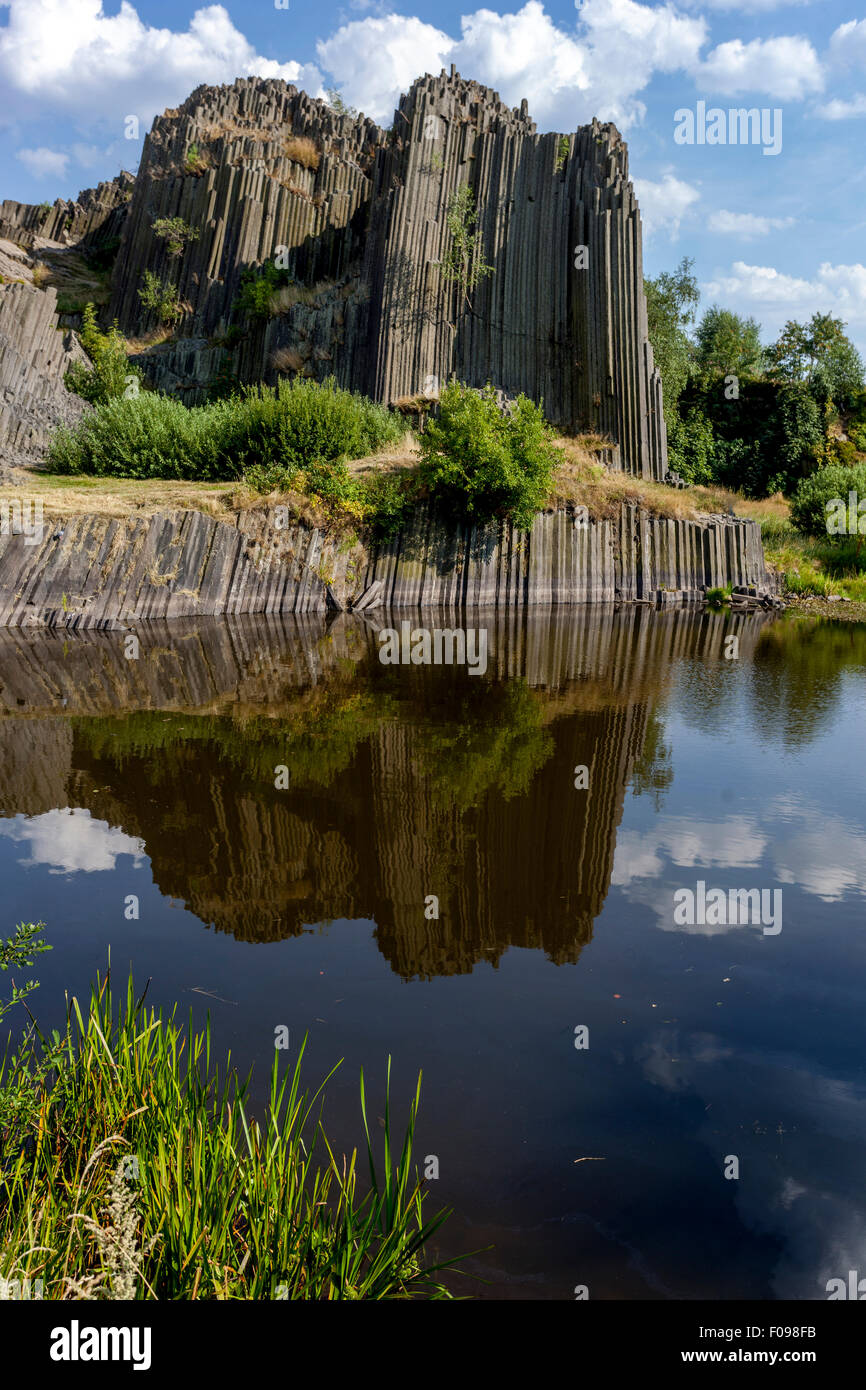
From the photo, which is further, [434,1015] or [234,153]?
[234,153]

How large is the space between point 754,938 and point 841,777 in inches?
160

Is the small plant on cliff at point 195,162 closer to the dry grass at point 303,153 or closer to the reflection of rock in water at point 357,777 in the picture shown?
the dry grass at point 303,153

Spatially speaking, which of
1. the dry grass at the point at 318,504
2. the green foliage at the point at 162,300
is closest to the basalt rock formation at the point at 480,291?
the dry grass at the point at 318,504

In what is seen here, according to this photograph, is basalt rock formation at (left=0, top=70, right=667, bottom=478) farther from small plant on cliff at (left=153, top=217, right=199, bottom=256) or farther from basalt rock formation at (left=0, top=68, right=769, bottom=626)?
small plant on cliff at (left=153, top=217, right=199, bottom=256)

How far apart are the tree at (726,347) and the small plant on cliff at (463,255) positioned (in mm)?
13416

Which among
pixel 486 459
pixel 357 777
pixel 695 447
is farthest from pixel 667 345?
pixel 357 777

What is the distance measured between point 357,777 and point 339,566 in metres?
13.8

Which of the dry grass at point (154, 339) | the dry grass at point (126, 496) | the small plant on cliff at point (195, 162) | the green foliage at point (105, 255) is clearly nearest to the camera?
the dry grass at point (126, 496)

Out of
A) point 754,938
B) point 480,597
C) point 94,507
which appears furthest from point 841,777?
point 94,507

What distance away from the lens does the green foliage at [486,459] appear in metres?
21.3

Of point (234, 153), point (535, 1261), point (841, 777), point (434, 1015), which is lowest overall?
point (535, 1261)

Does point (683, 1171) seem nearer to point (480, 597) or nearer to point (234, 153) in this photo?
point (480, 597)

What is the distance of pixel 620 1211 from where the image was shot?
356 centimetres

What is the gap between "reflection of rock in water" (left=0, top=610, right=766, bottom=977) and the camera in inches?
249
